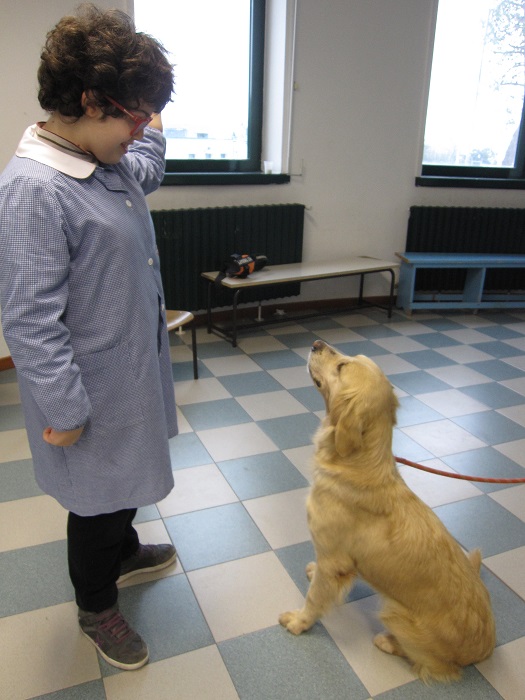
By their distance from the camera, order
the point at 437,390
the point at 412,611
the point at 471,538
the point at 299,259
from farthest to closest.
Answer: the point at 299,259, the point at 437,390, the point at 471,538, the point at 412,611

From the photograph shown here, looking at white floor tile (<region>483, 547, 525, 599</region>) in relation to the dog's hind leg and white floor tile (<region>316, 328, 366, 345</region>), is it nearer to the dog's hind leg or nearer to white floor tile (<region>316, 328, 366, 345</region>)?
the dog's hind leg

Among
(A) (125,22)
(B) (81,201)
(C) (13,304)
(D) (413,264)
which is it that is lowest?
(D) (413,264)

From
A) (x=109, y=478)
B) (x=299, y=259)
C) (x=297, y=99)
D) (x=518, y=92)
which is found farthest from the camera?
(x=518, y=92)

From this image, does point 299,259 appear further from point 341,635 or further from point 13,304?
point 13,304

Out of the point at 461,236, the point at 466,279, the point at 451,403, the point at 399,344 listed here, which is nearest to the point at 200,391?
the point at 451,403

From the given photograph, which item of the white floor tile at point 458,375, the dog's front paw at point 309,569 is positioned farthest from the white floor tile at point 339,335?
the dog's front paw at point 309,569

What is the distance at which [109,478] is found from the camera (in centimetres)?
128

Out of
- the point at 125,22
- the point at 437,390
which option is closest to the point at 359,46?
the point at 437,390

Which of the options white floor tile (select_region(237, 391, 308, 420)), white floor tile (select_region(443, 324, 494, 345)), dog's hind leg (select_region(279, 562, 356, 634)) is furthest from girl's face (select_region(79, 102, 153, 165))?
white floor tile (select_region(443, 324, 494, 345))

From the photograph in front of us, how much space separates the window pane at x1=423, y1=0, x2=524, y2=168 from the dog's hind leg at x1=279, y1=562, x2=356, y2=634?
4308 millimetres

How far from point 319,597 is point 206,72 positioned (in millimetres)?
3759

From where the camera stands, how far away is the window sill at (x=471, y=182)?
4773 mm

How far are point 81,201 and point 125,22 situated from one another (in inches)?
14.3

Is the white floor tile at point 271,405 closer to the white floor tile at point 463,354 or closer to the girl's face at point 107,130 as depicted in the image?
the white floor tile at point 463,354
